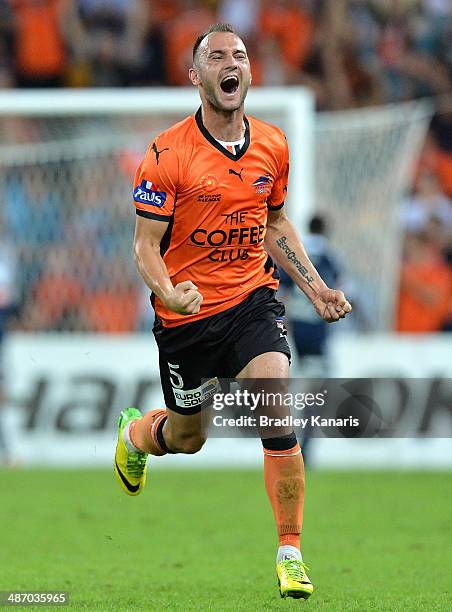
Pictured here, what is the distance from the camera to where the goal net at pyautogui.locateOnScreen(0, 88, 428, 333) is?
567 inches

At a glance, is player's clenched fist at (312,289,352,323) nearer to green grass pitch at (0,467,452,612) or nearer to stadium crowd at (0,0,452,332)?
green grass pitch at (0,467,452,612)

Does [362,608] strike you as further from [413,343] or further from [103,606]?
[413,343]

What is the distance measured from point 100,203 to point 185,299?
897 centimetres

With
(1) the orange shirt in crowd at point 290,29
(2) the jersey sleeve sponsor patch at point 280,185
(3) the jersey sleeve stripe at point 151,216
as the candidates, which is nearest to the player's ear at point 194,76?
(2) the jersey sleeve sponsor patch at point 280,185

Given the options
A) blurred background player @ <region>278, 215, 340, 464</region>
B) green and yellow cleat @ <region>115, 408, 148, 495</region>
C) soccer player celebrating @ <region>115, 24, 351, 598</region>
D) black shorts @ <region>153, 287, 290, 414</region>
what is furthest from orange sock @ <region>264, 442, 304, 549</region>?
blurred background player @ <region>278, 215, 340, 464</region>

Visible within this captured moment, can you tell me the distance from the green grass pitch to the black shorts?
102 cm

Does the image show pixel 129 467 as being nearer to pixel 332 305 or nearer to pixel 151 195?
pixel 332 305

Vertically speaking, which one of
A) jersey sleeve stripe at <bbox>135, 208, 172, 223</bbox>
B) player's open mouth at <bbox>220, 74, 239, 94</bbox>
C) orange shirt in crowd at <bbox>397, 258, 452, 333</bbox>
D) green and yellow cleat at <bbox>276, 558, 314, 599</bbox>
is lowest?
green and yellow cleat at <bbox>276, 558, 314, 599</bbox>

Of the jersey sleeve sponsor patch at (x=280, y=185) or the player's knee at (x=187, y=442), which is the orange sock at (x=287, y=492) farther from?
the jersey sleeve sponsor patch at (x=280, y=185)

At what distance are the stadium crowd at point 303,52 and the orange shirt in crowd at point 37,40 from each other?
1 centimetres

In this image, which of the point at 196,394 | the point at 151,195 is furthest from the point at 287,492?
the point at 151,195

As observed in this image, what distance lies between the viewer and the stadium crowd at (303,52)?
16.8m

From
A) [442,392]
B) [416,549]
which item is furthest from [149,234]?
[442,392]

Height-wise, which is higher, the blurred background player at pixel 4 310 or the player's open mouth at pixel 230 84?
the blurred background player at pixel 4 310
